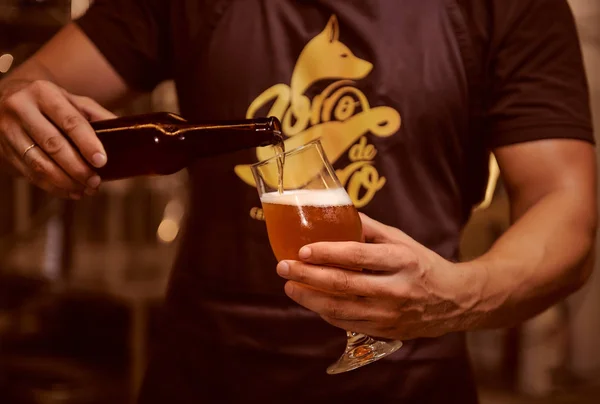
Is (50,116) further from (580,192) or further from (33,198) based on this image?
(33,198)

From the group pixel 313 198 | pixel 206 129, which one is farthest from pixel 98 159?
pixel 313 198

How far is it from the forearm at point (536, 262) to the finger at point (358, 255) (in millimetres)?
168

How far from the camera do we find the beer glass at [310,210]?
84 centimetres

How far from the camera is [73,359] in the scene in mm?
2684

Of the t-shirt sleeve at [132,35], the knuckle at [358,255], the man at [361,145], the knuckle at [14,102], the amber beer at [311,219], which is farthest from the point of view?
the t-shirt sleeve at [132,35]

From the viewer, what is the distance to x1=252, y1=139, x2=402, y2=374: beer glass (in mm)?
836

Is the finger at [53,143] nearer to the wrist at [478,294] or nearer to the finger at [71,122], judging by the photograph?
the finger at [71,122]

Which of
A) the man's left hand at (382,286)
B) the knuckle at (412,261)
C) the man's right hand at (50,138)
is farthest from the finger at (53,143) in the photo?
the knuckle at (412,261)

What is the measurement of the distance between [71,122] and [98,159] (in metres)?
0.07

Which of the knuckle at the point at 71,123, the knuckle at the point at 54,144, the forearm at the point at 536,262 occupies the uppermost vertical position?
the knuckle at the point at 71,123

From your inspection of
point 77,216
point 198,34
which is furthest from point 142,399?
point 77,216

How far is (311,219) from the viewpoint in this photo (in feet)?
2.75

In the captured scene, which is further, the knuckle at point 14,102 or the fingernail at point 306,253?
the knuckle at point 14,102

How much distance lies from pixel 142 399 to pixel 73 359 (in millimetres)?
1647
